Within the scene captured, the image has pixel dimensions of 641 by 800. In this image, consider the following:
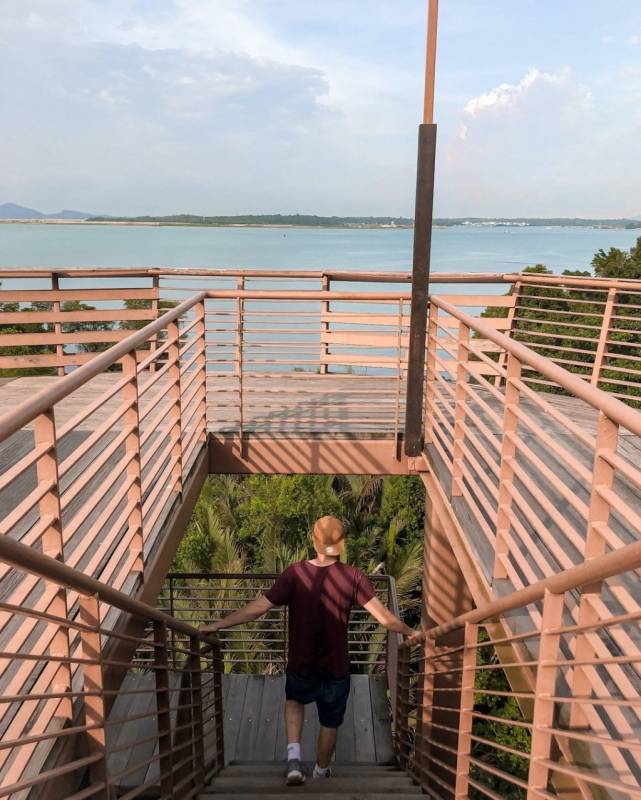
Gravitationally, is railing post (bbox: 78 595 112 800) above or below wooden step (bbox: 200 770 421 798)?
above

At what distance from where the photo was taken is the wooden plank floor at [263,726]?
564 centimetres

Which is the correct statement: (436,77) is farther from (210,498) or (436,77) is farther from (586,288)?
(210,498)

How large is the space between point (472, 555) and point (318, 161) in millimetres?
20547

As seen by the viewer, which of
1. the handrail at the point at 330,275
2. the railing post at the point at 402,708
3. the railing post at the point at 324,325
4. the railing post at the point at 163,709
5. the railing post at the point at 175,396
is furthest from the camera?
the railing post at the point at 324,325

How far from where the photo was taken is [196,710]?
398cm

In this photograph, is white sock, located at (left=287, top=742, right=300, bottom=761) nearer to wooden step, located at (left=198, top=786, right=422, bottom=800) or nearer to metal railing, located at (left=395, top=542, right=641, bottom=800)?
wooden step, located at (left=198, top=786, right=422, bottom=800)

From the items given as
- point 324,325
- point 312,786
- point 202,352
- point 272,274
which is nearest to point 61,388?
point 312,786

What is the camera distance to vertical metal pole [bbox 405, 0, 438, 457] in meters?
4.89

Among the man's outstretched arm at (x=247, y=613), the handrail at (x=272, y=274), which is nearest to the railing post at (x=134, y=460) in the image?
the man's outstretched arm at (x=247, y=613)

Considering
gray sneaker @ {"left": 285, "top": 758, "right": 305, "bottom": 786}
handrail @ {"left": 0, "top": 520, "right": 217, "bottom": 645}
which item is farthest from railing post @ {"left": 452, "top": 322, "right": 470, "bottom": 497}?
handrail @ {"left": 0, "top": 520, "right": 217, "bottom": 645}

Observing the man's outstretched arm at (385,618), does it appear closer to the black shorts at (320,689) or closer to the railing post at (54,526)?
the black shorts at (320,689)

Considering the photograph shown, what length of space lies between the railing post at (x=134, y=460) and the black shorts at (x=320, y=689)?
1.16m

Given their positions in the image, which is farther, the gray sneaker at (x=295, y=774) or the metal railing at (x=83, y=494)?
the gray sneaker at (x=295, y=774)

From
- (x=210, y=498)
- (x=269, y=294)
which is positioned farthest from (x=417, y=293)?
(x=210, y=498)
